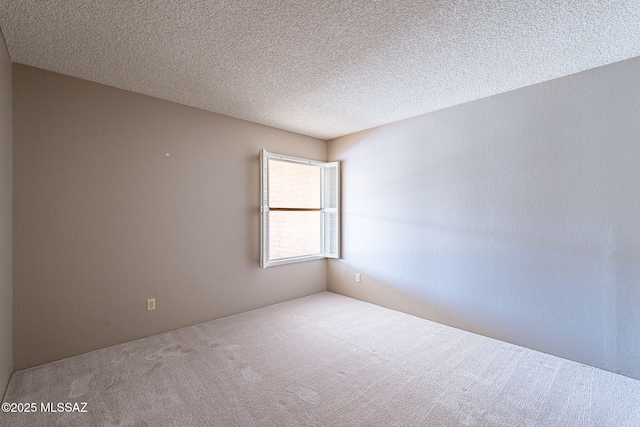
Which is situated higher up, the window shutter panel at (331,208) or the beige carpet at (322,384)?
the window shutter panel at (331,208)

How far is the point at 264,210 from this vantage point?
11.8 feet

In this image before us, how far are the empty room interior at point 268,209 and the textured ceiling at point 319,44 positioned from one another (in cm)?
2

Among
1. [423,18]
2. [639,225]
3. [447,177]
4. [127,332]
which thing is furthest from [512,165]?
[127,332]

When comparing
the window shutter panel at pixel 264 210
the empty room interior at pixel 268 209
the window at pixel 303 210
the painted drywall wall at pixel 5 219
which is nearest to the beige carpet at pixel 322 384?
the empty room interior at pixel 268 209

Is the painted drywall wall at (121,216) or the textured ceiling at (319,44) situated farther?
the painted drywall wall at (121,216)

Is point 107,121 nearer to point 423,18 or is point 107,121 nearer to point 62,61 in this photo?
point 62,61

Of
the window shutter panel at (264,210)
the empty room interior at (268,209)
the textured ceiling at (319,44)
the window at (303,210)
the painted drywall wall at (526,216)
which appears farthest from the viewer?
the window at (303,210)

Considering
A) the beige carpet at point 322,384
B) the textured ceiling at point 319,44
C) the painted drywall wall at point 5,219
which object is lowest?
the beige carpet at point 322,384

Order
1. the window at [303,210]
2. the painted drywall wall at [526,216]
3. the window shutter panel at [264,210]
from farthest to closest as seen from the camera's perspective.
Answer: the window at [303,210] → the window shutter panel at [264,210] → the painted drywall wall at [526,216]

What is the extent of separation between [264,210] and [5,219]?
7.25 ft

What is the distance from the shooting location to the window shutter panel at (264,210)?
359cm

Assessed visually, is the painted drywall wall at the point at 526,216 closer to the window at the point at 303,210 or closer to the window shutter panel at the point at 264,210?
the window at the point at 303,210

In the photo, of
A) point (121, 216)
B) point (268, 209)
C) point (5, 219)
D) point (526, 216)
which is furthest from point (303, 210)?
point (5, 219)

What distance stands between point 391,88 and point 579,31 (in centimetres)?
133
